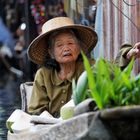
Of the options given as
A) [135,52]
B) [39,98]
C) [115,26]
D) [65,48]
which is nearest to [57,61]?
[65,48]

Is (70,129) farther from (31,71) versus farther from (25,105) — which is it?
(31,71)

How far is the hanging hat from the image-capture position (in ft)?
21.3

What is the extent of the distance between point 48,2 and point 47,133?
14.9 meters

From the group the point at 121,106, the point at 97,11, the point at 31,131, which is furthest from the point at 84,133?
the point at 97,11

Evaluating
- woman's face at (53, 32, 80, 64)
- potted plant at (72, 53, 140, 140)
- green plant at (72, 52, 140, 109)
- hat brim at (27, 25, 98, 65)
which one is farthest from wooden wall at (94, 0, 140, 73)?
green plant at (72, 52, 140, 109)

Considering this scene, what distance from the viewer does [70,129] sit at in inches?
172

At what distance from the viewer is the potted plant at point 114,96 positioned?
395 centimetres

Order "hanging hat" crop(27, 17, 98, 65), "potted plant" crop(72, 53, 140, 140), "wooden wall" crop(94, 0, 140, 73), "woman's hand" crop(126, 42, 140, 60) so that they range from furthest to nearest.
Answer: "wooden wall" crop(94, 0, 140, 73), "hanging hat" crop(27, 17, 98, 65), "woman's hand" crop(126, 42, 140, 60), "potted plant" crop(72, 53, 140, 140)

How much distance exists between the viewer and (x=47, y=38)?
664 centimetres

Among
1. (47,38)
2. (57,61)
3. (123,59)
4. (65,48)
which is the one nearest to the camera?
(123,59)

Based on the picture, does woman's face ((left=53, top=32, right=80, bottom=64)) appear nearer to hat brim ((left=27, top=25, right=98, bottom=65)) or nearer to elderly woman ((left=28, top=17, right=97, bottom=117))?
elderly woman ((left=28, top=17, right=97, bottom=117))

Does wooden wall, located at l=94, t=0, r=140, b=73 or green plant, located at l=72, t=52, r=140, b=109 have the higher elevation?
green plant, located at l=72, t=52, r=140, b=109

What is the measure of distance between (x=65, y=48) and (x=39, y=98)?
0.45 m

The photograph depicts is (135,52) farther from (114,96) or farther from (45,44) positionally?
(114,96)
